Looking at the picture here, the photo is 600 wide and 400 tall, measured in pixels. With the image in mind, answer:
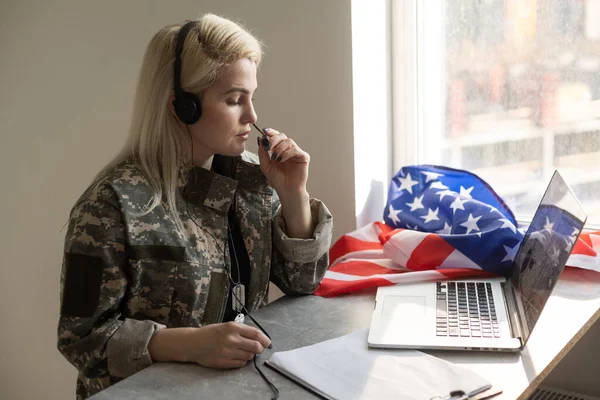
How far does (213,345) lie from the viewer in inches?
46.6

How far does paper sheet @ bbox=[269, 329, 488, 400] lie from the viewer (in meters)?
1.06

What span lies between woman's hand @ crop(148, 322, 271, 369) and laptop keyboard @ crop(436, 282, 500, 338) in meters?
0.34

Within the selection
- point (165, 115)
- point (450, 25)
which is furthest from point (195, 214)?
point (450, 25)

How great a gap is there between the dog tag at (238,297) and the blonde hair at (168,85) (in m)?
0.19

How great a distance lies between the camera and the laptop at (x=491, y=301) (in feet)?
4.00

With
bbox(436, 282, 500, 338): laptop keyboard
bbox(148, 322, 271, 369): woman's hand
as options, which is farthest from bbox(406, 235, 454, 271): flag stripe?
bbox(148, 322, 271, 369): woman's hand

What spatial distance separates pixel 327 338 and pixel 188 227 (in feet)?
1.22

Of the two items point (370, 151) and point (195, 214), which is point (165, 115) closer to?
point (195, 214)

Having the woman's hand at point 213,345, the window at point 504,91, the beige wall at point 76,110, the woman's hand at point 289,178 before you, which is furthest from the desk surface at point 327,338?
the beige wall at point 76,110

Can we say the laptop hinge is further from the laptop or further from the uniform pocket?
the uniform pocket

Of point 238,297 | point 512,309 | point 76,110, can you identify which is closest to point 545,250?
point 512,309

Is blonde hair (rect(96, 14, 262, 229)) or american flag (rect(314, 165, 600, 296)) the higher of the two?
blonde hair (rect(96, 14, 262, 229))

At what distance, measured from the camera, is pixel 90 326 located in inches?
50.8

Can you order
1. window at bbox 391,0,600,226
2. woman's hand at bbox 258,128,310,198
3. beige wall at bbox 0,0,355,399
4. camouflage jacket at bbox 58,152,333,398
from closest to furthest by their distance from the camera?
camouflage jacket at bbox 58,152,333,398, woman's hand at bbox 258,128,310,198, window at bbox 391,0,600,226, beige wall at bbox 0,0,355,399
